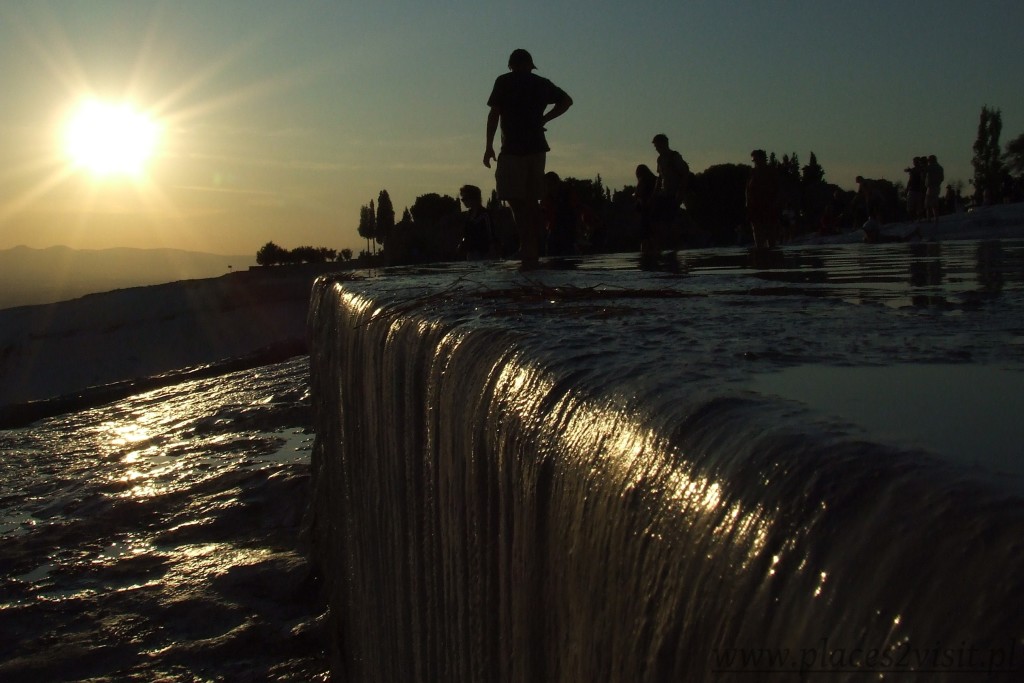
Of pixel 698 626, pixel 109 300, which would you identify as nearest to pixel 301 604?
pixel 698 626

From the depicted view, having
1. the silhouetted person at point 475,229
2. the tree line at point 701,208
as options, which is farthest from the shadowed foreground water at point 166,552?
the tree line at point 701,208

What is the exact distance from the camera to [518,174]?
24.6 feet

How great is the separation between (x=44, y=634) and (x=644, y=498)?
5722mm

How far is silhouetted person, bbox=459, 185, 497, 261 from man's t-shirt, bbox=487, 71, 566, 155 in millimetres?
4168

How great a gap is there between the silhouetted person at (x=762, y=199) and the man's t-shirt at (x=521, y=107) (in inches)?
285

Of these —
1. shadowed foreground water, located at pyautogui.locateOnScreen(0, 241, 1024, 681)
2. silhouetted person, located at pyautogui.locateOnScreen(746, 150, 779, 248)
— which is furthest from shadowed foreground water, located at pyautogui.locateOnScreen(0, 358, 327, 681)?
silhouetted person, located at pyautogui.locateOnScreen(746, 150, 779, 248)

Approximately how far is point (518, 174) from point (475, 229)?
4.20 meters

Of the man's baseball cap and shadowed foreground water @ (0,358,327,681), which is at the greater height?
the man's baseball cap

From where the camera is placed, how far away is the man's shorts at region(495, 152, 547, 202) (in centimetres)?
748

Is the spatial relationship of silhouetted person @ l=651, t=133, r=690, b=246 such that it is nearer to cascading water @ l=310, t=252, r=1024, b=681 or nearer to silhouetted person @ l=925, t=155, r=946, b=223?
cascading water @ l=310, t=252, r=1024, b=681

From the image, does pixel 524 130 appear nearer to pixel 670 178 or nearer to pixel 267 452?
pixel 267 452

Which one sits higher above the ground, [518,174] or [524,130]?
[524,130]

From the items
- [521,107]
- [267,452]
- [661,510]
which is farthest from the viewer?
[267,452]

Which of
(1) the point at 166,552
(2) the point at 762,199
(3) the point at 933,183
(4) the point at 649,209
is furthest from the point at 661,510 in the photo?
(3) the point at 933,183
